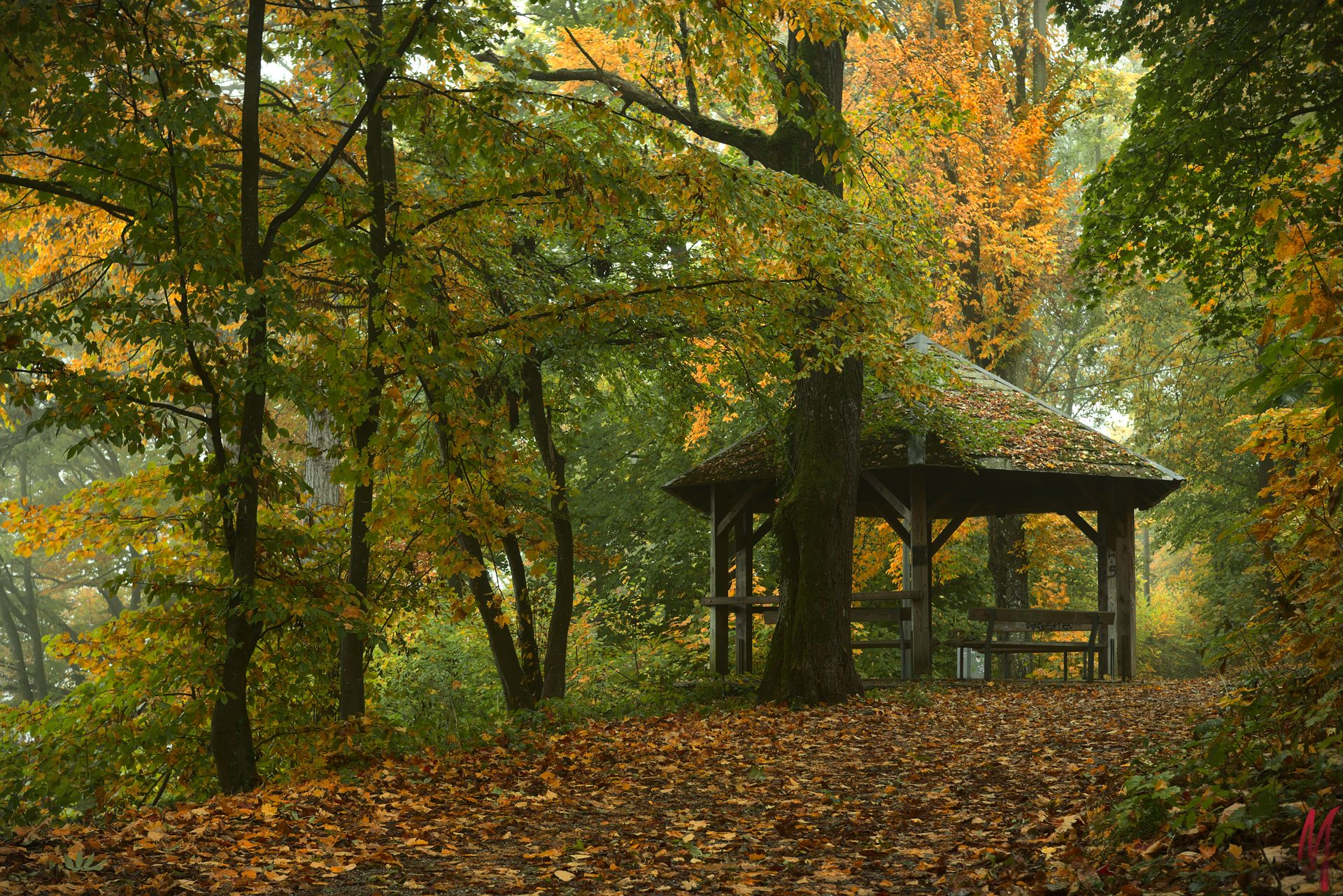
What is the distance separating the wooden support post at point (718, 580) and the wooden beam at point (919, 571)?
99.4 inches

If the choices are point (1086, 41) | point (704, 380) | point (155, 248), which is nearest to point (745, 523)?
point (704, 380)

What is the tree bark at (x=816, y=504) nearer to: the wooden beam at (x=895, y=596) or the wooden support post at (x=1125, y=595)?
the wooden beam at (x=895, y=596)

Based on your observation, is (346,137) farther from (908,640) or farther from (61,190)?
(908,640)

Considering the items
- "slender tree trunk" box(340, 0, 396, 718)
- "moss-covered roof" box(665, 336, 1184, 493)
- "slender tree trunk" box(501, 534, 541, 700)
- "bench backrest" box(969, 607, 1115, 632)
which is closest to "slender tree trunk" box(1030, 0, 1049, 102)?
"moss-covered roof" box(665, 336, 1184, 493)

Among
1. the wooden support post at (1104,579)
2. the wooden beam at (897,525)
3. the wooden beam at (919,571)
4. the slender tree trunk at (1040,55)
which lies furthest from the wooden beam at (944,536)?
the slender tree trunk at (1040,55)

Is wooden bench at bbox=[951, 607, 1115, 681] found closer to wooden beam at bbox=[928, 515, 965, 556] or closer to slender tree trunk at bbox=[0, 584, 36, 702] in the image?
wooden beam at bbox=[928, 515, 965, 556]

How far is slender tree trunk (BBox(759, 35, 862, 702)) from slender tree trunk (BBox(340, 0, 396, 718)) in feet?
13.4

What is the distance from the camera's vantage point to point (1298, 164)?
755 cm

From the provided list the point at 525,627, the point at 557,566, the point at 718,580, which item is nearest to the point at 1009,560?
the point at 718,580

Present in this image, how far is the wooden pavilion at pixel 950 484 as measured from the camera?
1241cm

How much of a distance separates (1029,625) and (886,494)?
248cm

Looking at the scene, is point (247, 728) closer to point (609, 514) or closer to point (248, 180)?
point (248, 180)

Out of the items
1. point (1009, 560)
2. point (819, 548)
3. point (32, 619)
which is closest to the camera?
point (819, 548)

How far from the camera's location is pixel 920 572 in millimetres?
12773
